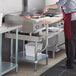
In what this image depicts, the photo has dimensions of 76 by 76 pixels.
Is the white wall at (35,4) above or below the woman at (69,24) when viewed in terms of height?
above

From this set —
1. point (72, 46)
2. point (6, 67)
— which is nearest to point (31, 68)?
point (6, 67)

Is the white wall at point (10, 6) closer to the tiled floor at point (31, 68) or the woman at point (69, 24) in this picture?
the woman at point (69, 24)

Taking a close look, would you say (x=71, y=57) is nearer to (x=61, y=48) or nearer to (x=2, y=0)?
(x=61, y=48)

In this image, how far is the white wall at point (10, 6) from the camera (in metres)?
4.00

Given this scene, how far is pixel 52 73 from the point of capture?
3959mm

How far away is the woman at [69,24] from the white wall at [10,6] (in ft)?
1.87

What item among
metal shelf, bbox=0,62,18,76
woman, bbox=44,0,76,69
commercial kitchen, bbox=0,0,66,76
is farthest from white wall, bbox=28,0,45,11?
metal shelf, bbox=0,62,18,76

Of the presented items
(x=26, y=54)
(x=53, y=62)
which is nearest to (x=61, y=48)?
(x=53, y=62)

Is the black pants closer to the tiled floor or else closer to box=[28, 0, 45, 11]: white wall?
the tiled floor

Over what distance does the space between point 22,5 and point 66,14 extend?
35.7 inches

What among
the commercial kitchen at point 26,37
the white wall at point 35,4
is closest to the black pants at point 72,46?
the commercial kitchen at point 26,37

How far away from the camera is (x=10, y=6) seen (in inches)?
166

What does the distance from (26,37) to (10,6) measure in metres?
0.71

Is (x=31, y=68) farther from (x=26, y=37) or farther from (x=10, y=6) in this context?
(x=10, y=6)
